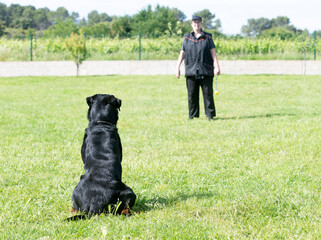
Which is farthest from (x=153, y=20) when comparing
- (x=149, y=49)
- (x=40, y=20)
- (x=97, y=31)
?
(x=40, y=20)

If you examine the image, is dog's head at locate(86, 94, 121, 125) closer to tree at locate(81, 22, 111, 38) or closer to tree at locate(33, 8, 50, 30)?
tree at locate(81, 22, 111, 38)

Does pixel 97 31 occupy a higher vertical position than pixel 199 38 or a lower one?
higher

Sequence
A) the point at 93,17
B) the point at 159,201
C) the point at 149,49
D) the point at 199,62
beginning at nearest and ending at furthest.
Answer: the point at 159,201 < the point at 199,62 < the point at 149,49 < the point at 93,17

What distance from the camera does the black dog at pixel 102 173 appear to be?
13.6 feet

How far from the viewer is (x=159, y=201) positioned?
4.87 metres

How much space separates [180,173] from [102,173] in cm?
197

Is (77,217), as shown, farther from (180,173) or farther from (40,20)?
(40,20)

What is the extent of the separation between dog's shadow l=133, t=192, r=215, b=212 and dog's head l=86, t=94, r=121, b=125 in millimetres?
916

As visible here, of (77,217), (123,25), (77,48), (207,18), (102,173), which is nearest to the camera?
(77,217)

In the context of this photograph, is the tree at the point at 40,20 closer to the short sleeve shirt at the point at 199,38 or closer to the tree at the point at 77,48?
the tree at the point at 77,48

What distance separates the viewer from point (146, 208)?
4660 millimetres

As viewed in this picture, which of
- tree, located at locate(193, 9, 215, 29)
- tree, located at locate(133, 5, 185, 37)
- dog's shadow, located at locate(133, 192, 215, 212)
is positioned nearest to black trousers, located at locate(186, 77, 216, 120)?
dog's shadow, located at locate(133, 192, 215, 212)

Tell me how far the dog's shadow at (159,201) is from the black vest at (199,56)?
5742 millimetres

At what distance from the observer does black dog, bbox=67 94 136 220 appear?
4152 millimetres
